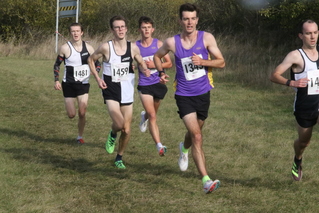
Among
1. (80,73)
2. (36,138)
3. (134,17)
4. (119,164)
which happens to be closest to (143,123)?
(80,73)

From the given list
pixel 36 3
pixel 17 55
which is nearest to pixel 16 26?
pixel 36 3

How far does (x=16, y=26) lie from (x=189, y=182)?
1266 inches

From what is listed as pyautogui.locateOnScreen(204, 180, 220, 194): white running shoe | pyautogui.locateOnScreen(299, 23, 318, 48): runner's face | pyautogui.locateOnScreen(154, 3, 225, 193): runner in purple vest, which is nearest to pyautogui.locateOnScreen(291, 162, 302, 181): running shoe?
pyautogui.locateOnScreen(154, 3, 225, 193): runner in purple vest

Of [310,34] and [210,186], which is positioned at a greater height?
[310,34]

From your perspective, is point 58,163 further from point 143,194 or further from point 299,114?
point 299,114

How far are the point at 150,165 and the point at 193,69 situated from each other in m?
2.10

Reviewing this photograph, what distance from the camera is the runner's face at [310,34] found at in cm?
646

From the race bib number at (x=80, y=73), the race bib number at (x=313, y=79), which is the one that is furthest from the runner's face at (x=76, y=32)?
the race bib number at (x=313, y=79)

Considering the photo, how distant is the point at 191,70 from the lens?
6.77m

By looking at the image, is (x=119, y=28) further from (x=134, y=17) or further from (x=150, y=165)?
(x=134, y=17)

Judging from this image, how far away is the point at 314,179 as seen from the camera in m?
7.47

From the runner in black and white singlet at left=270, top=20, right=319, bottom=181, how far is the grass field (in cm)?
95

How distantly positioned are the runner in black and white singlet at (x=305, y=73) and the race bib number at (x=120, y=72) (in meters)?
2.30

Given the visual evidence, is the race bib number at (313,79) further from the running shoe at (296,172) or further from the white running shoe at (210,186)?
the white running shoe at (210,186)
